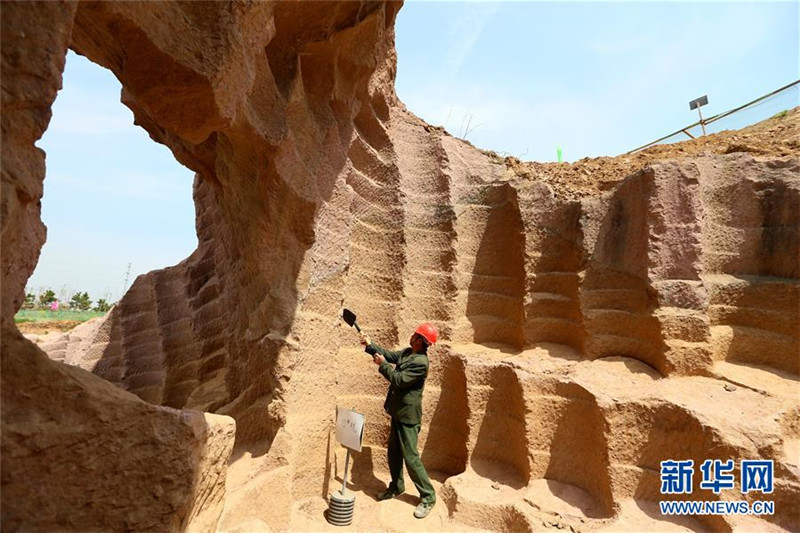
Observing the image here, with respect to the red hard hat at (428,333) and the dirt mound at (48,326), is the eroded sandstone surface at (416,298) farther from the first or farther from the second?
the dirt mound at (48,326)

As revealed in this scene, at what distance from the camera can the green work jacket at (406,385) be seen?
148 inches

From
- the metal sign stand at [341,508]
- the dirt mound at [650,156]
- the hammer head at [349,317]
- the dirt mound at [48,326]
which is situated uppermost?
the dirt mound at [650,156]

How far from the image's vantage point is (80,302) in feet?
95.4

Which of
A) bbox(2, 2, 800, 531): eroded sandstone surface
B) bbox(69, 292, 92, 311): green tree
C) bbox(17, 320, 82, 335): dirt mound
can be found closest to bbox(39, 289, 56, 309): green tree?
bbox(69, 292, 92, 311): green tree

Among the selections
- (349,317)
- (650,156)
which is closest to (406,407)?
(349,317)

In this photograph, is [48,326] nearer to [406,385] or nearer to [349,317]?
[349,317]

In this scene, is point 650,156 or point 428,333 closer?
point 428,333

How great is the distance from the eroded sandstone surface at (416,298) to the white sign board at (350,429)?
0.79 ft

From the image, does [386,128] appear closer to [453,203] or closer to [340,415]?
[453,203]

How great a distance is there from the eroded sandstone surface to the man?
204mm

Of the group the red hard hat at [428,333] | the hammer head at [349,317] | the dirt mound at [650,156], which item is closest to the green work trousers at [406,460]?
the red hard hat at [428,333]

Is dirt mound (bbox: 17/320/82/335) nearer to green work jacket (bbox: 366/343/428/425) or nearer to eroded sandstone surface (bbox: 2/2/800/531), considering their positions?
eroded sandstone surface (bbox: 2/2/800/531)

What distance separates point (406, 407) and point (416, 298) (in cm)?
129

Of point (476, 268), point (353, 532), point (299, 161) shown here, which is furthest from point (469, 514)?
point (299, 161)
